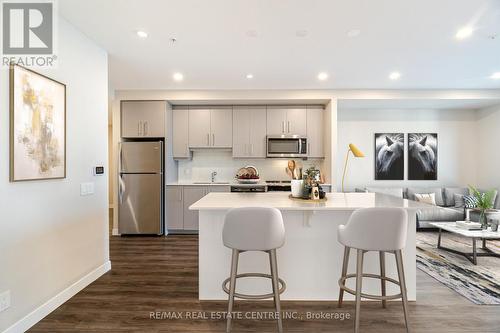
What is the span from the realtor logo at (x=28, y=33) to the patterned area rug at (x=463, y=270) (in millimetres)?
4246

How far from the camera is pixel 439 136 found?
5.48m

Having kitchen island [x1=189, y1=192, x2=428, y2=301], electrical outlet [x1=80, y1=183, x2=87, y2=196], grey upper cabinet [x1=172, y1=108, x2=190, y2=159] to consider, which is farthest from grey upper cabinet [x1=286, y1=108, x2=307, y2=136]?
electrical outlet [x1=80, y1=183, x2=87, y2=196]

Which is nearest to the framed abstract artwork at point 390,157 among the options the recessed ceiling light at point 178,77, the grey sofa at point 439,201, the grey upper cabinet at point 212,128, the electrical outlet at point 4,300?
the grey sofa at point 439,201

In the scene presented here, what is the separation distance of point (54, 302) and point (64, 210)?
0.77 m

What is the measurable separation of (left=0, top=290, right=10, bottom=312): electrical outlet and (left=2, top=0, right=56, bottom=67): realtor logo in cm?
158

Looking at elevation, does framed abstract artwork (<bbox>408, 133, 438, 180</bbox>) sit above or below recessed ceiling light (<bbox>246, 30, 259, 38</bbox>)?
below

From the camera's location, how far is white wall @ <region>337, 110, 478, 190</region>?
17.9ft

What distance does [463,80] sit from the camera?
409 cm

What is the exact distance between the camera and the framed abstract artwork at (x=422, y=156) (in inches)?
214

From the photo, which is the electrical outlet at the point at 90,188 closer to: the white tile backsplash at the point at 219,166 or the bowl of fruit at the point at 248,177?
the bowl of fruit at the point at 248,177

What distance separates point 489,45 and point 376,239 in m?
2.72

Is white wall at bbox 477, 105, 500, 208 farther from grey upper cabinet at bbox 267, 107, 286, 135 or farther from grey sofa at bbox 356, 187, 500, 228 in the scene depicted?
grey upper cabinet at bbox 267, 107, 286, 135

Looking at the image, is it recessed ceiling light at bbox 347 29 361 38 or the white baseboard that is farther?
recessed ceiling light at bbox 347 29 361 38

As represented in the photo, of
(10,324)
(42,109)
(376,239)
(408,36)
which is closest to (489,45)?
(408,36)
